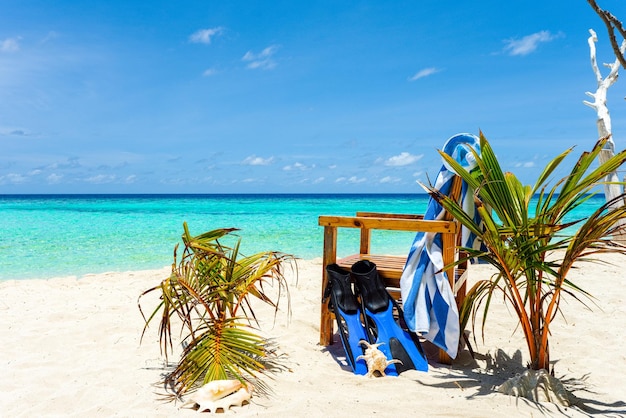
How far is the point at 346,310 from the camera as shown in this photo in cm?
365

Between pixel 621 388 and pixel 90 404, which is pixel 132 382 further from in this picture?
pixel 621 388

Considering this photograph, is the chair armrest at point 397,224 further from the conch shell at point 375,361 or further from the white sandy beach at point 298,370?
the white sandy beach at point 298,370

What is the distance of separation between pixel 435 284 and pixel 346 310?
714 millimetres

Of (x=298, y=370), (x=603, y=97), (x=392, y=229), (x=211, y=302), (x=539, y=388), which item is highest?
(x=603, y=97)

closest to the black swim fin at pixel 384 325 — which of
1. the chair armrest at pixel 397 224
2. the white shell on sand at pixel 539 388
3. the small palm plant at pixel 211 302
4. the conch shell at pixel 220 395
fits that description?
the chair armrest at pixel 397 224

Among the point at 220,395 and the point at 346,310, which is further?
the point at 346,310

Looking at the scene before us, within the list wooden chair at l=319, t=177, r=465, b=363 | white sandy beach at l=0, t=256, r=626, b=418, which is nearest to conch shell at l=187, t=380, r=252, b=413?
white sandy beach at l=0, t=256, r=626, b=418

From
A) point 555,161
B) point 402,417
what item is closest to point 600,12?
point 555,161

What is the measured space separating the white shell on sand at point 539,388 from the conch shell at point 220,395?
1.57m

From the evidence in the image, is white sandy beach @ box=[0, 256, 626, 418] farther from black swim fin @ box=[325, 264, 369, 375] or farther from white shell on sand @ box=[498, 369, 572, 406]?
black swim fin @ box=[325, 264, 369, 375]

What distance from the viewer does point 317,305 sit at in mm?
5285

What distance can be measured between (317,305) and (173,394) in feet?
8.46

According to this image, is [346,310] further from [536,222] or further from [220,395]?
[536,222]

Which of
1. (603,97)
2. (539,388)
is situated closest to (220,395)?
(539,388)
